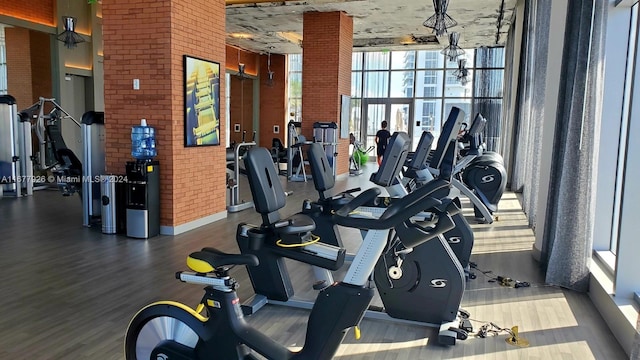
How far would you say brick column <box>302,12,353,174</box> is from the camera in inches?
460

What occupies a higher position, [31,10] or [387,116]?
[31,10]

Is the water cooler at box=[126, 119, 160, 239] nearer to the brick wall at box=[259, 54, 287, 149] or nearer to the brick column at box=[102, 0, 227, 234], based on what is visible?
the brick column at box=[102, 0, 227, 234]

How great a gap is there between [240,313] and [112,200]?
435 centimetres

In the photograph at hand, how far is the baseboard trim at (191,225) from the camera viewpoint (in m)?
6.05

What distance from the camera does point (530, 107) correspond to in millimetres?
8094

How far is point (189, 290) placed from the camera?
4.05m

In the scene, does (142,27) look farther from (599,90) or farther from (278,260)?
(599,90)

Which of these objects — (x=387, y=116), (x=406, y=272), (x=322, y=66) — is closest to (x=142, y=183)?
(x=406, y=272)

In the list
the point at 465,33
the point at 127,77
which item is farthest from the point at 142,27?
the point at 465,33

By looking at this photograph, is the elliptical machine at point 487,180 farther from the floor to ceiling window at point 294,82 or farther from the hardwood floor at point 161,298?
the floor to ceiling window at point 294,82

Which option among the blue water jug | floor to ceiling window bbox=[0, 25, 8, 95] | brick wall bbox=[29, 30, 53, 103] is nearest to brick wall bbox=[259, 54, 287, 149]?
brick wall bbox=[29, 30, 53, 103]

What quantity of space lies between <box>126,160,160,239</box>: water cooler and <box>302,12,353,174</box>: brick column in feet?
21.2

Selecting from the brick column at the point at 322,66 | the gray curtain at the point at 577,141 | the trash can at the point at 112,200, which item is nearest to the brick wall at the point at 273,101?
the brick column at the point at 322,66

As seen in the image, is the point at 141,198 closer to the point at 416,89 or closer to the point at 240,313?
the point at 240,313
